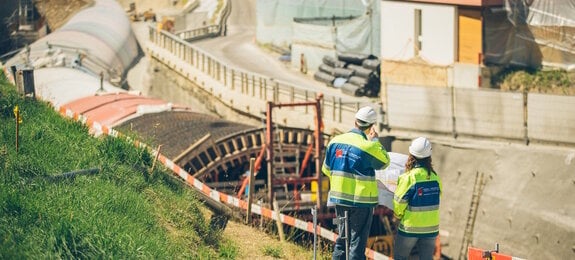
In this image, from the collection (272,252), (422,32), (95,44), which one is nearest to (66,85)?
(422,32)

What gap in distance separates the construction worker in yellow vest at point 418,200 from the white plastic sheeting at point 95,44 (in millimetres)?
26204

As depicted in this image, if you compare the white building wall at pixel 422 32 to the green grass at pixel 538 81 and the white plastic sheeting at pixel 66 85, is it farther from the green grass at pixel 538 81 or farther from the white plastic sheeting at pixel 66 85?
the white plastic sheeting at pixel 66 85

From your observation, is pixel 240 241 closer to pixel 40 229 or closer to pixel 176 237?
pixel 176 237

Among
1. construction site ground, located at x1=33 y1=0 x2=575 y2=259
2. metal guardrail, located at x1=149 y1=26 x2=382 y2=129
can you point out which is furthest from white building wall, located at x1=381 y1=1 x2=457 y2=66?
construction site ground, located at x1=33 y1=0 x2=575 y2=259

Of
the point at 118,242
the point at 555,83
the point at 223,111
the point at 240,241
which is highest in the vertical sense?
the point at 118,242


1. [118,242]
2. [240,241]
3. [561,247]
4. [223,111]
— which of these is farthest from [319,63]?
[118,242]

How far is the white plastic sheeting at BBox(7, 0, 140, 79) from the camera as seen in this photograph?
4034cm

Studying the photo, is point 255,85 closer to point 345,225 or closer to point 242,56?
point 242,56

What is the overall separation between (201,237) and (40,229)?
10.4ft

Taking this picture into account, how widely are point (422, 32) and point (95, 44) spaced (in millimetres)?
15670

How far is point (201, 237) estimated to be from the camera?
14281mm

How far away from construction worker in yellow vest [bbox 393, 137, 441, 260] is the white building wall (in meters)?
24.1

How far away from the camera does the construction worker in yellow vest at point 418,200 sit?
12492 millimetres

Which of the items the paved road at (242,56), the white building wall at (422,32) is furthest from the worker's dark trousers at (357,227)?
the paved road at (242,56)
